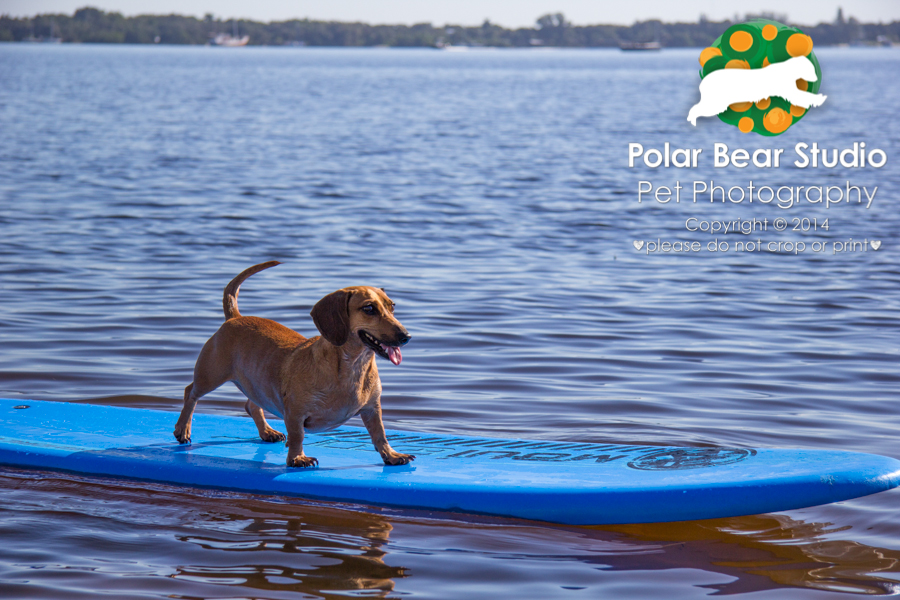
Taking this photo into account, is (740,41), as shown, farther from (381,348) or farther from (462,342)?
(381,348)

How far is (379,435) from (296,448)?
410 millimetres

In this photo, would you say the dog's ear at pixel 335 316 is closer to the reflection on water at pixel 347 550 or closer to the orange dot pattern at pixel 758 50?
the reflection on water at pixel 347 550

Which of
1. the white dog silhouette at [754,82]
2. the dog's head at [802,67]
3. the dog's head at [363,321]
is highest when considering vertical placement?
the dog's head at [802,67]

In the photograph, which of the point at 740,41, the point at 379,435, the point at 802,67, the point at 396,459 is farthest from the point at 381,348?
the point at 740,41

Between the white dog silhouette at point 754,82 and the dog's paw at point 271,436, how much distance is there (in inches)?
374

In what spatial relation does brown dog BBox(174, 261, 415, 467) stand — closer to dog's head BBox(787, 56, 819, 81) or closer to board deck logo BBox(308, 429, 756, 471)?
board deck logo BBox(308, 429, 756, 471)

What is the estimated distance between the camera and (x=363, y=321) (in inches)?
159

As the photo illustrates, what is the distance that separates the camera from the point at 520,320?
8383mm

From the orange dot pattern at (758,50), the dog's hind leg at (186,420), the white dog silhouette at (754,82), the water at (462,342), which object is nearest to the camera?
the water at (462,342)

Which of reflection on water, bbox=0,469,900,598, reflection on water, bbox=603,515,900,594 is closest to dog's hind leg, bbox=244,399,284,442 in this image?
reflection on water, bbox=0,469,900,598

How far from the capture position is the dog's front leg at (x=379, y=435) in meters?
4.48

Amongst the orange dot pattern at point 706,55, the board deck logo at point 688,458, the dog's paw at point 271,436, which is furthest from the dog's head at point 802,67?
the dog's paw at point 271,436

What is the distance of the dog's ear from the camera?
13.4 feet

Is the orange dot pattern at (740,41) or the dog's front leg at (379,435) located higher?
the orange dot pattern at (740,41)
